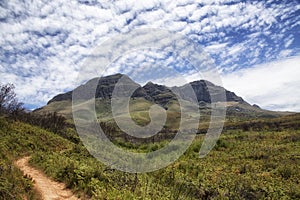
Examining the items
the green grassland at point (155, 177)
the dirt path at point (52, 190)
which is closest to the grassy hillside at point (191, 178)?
the green grassland at point (155, 177)

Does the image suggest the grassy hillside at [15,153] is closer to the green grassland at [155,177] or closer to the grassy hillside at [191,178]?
the green grassland at [155,177]

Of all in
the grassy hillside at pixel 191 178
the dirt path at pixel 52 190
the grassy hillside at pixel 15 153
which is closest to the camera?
the grassy hillside at pixel 15 153

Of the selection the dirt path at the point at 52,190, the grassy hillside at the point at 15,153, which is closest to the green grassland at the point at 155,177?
the grassy hillside at the point at 15,153

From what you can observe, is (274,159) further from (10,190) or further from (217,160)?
(10,190)

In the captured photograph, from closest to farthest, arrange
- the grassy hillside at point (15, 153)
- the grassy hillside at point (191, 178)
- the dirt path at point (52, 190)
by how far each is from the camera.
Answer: the grassy hillside at point (15, 153)
the dirt path at point (52, 190)
the grassy hillside at point (191, 178)

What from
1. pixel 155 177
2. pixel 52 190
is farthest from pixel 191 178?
pixel 52 190

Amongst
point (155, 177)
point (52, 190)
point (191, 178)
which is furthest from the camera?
point (155, 177)

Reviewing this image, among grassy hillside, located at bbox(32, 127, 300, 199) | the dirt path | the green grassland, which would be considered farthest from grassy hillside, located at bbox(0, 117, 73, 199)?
grassy hillside, located at bbox(32, 127, 300, 199)

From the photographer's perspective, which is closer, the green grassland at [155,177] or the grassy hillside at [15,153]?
the grassy hillside at [15,153]

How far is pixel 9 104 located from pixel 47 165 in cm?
3640

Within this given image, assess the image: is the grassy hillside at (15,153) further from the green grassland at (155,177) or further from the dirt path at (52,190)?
the dirt path at (52,190)

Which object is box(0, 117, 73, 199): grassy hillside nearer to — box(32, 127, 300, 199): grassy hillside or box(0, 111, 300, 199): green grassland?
box(0, 111, 300, 199): green grassland

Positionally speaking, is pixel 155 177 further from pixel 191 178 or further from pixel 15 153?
pixel 15 153

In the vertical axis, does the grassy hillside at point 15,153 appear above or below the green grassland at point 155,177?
above
